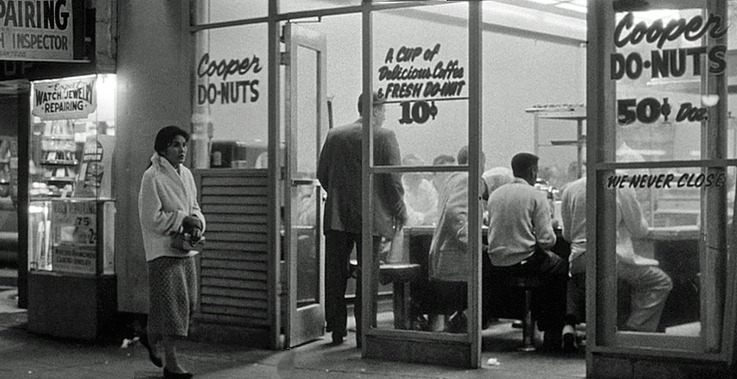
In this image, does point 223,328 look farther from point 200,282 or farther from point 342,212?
point 342,212

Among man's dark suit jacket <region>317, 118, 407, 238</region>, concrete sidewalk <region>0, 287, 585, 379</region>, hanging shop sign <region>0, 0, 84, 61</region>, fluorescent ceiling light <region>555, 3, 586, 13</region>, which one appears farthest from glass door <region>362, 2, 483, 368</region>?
fluorescent ceiling light <region>555, 3, 586, 13</region>

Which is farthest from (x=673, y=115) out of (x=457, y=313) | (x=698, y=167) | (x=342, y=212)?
(x=342, y=212)

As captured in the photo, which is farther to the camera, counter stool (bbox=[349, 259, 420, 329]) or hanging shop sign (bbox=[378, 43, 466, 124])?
counter stool (bbox=[349, 259, 420, 329])

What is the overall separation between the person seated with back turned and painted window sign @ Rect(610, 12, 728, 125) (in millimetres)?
1300

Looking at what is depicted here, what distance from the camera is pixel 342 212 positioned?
9.63 meters

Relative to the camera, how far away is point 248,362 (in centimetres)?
901

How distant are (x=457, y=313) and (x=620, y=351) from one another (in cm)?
137

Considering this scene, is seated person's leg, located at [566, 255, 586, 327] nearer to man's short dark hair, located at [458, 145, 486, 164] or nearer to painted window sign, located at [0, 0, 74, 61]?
man's short dark hair, located at [458, 145, 486, 164]

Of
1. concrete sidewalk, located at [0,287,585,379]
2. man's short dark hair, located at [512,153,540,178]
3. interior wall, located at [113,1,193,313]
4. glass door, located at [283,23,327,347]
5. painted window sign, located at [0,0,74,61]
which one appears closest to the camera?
concrete sidewalk, located at [0,287,585,379]

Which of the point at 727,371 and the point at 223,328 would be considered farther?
the point at 223,328

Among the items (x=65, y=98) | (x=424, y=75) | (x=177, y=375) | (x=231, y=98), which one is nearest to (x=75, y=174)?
(x=65, y=98)

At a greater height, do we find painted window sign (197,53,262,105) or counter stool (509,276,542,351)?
painted window sign (197,53,262,105)

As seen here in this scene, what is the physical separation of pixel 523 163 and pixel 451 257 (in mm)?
1343

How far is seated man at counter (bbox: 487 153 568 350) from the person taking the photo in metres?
9.40
